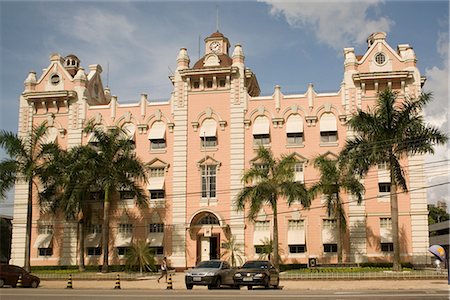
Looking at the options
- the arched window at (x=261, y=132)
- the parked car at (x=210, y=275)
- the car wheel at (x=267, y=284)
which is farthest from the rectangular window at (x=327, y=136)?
the car wheel at (x=267, y=284)

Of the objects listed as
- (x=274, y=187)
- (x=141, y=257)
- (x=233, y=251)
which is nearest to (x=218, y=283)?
(x=274, y=187)

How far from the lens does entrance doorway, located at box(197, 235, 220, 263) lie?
44.2m

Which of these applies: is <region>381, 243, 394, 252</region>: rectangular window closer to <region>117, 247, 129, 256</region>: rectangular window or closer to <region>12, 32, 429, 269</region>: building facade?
<region>12, 32, 429, 269</region>: building facade

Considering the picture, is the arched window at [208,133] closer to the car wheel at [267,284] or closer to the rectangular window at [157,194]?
the rectangular window at [157,194]

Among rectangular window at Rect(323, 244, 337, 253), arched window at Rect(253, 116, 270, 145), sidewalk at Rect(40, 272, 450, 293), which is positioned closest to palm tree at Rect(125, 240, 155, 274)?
sidewalk at Rect(40, 272, 450, 293)

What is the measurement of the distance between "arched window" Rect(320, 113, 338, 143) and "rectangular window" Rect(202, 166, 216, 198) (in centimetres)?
923

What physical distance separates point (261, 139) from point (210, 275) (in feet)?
65.0

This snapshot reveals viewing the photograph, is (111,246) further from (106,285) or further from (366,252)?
(366,252)

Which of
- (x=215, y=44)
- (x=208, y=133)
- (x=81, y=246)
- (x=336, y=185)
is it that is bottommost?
(x=81, y=246)

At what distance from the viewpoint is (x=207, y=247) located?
44344 millimetres

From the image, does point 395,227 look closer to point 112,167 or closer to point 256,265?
point 256,265

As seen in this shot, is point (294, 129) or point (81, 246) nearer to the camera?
point (81, 246)

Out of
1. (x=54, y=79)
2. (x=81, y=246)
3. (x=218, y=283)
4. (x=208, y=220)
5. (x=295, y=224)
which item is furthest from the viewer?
(x=54, y=79)

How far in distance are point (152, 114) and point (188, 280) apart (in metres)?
22.8
